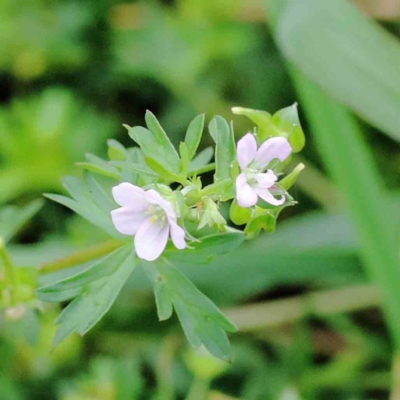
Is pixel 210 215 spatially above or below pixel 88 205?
above

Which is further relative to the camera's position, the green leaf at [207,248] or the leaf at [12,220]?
the leaf at [12,220]

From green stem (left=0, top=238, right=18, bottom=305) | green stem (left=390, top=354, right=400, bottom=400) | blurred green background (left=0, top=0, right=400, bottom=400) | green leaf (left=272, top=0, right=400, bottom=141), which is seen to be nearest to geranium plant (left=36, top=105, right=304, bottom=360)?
green stem (left=0, top=238, right=18, bottom=305)

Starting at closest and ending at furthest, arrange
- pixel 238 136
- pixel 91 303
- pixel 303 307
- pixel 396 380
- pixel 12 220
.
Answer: pixel 91 303
pixel 12 220
pixel 396 380
pixel 303 307
pixel 238 136

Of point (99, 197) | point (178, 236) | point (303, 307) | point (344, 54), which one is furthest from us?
point (303, 307)

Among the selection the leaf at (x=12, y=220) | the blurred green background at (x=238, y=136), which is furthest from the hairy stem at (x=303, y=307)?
the leaf at (x=12, y=220)

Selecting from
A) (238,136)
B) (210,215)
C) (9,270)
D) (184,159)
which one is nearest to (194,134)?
(184,159)

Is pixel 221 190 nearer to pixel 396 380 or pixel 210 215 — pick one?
pixel 210 215

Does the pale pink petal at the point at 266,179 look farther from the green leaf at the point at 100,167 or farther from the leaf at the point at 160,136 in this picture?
the green leaf at the point at 100,167

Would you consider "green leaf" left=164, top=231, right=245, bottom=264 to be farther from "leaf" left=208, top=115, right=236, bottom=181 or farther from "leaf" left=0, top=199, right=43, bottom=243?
"leaf" left=0, top=199, right=43, bottom=243
